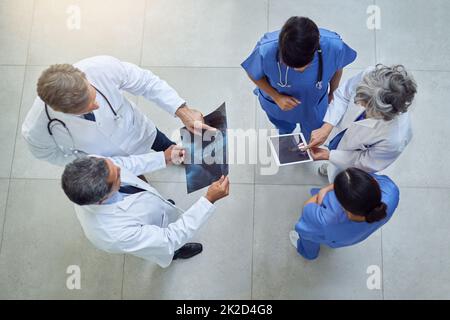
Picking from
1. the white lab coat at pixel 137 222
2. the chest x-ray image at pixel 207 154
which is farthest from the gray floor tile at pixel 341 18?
the white lab coat at pixel 137 222

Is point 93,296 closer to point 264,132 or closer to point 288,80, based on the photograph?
point 264,132

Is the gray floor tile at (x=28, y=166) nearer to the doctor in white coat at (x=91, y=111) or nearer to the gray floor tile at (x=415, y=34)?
the doctor in white coat at (x=91, y=111)

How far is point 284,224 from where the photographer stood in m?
2.69

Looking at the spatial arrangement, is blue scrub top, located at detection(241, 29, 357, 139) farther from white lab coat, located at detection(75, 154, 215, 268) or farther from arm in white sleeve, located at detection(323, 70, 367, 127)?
white lab coat, located at detection(75, 154, 215, 268)

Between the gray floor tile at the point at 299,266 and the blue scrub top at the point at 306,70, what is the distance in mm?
839

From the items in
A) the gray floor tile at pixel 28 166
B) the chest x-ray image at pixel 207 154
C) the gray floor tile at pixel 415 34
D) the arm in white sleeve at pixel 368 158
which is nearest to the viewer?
the arm in white sleeve at pixel 368 158

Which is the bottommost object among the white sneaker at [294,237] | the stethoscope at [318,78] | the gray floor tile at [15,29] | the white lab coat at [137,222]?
the white sneaker at [294,237]

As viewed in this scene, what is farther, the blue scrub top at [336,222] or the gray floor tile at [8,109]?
the gray floor tile at [8,109]

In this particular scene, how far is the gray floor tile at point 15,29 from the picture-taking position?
3125 millimetres

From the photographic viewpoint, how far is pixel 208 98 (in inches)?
117

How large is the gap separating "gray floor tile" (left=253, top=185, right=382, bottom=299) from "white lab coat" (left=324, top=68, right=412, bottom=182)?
23.8 inches

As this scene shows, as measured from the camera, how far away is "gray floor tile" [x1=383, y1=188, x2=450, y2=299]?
2.54 metres
